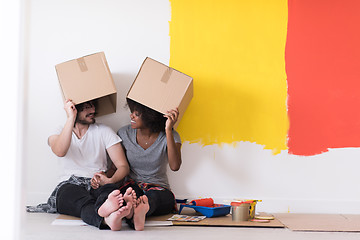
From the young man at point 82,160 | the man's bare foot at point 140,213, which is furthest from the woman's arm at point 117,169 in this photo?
the man's bare foot at point 140,213

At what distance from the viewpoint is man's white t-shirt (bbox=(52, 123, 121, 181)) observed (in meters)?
2.25

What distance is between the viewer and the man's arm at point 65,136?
6.71 ft

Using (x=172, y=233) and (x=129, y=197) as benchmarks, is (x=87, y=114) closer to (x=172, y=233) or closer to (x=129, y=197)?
(x=129, y=197)

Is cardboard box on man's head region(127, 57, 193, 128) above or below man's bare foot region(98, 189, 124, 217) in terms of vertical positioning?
above

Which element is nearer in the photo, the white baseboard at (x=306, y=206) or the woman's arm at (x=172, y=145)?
the woman's arm at (x=172, y=145)

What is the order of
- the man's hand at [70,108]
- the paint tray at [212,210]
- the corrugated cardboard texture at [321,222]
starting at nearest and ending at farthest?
1. the corrugated cardboard texture at [321,222]
2. the man's hand at [70,108]
3. the paint tray at [212,210]

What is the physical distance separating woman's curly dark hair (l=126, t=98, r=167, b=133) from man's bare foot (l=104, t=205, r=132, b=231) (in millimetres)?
704

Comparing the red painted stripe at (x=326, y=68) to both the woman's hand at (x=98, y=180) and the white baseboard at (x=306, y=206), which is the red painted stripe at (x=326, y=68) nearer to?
the white baseboard at (x=306, y=206)

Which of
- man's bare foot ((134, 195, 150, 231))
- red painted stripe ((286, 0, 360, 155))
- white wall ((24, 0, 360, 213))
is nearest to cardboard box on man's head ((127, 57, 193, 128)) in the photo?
white wall ((24, 0, 360, 213))

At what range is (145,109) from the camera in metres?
2.25

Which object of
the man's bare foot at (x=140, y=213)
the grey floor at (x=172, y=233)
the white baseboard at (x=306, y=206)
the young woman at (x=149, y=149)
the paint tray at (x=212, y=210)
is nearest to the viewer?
the grey floor at (x=172, y=233)

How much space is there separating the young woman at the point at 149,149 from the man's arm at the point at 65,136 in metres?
0.33

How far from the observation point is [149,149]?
2311 millimetres

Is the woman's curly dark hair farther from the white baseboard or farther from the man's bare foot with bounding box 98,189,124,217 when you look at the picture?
the man's bare foot with bounding box 98,189,124,217
